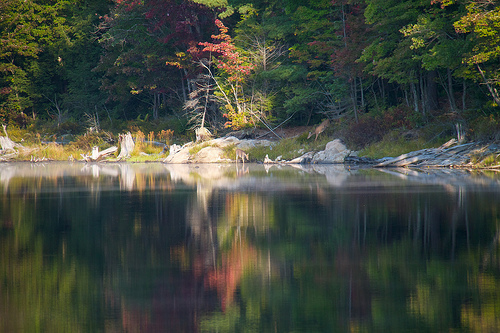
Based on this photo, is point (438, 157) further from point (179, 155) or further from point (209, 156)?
point (179, 155)

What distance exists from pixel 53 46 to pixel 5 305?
51731mm

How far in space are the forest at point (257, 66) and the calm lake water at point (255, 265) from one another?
1245 cm

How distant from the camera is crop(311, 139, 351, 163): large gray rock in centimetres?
2994

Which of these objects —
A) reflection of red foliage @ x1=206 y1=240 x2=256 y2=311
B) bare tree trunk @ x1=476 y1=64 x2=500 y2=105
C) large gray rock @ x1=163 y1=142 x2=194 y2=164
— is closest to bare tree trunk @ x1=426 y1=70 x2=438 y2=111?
bare tree trunk @ x1=476 y1=64 x2=500 y2=105

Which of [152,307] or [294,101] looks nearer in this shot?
[152,307]

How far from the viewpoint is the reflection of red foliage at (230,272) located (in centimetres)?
546

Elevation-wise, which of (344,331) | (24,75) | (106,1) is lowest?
(344,331)

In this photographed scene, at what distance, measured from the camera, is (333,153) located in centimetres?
3041

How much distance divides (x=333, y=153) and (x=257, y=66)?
10.2m

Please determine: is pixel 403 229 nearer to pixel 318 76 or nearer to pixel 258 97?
pixel 318 76

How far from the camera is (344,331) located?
14.4 feet

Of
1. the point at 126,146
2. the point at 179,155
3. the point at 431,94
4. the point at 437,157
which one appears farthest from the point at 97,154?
the point at 437,157

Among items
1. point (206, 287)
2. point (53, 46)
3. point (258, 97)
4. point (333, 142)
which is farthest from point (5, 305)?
point (53, 46)

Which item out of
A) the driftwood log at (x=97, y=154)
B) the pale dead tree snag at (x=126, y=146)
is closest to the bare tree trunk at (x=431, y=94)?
the pale dead tree snag at (x=126, y=146)
